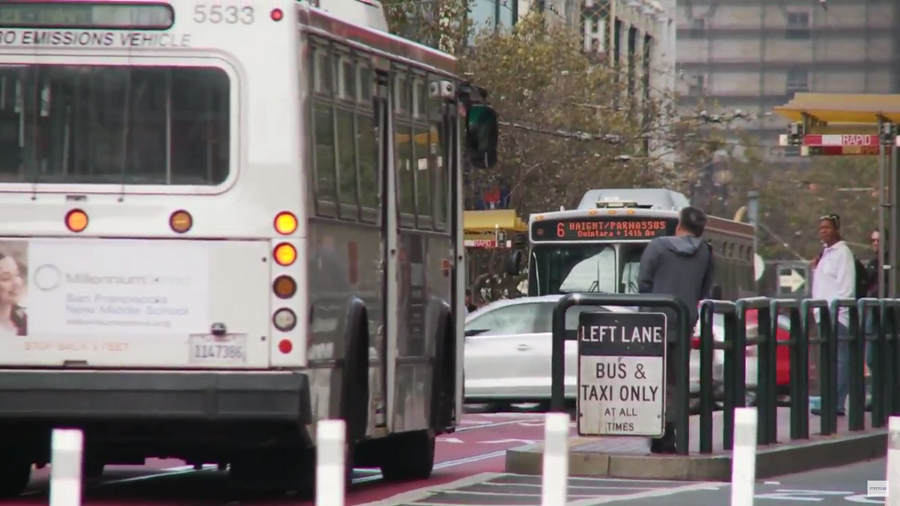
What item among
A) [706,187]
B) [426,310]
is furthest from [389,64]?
[706,187]

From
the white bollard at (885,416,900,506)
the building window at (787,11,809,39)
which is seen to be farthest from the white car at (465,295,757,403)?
the building window at (787,11,809,39)

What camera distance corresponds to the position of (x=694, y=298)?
1526cm

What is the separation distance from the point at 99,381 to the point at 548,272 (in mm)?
19955

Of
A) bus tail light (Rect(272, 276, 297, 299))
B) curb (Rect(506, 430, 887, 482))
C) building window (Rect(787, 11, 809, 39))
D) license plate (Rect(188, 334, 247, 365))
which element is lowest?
curb (Rect(506, 430, 887, 482))

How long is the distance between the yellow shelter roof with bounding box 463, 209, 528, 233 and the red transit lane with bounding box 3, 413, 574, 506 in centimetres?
1787

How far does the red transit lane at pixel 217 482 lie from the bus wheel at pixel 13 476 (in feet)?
0.26

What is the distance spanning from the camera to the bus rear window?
11.3 metres

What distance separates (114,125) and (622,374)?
379 cm

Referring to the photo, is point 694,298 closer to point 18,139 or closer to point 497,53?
point 18,139

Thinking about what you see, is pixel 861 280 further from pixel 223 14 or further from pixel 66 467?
pixel 66 467

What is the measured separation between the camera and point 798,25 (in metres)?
122

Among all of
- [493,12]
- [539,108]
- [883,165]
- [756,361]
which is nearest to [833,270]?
[883,165]

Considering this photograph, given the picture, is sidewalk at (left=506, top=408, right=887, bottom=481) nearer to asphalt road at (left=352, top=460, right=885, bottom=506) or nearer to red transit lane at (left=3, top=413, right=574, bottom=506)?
asphalt road at (left=352, top=460, right=885, bottom=506)

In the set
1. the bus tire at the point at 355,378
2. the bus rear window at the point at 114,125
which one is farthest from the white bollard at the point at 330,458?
the bus tire at the point at 355,378
